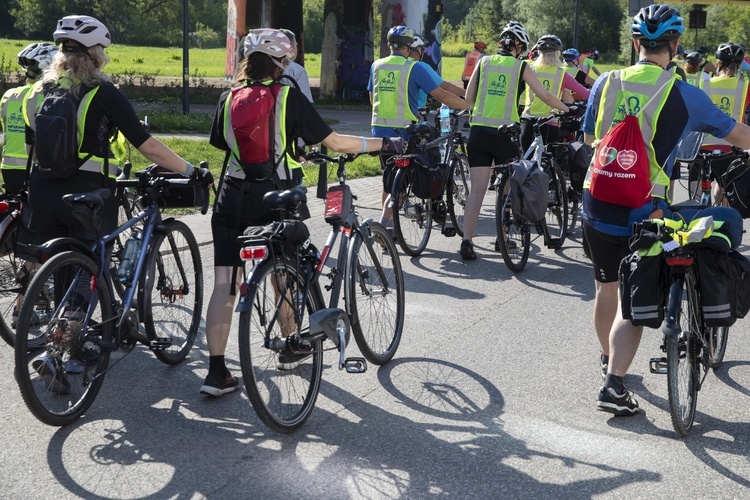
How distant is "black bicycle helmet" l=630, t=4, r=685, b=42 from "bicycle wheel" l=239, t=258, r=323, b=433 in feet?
6.68

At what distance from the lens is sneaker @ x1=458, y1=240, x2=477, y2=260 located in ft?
30.1

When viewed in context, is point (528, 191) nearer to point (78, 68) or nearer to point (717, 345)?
point (717, 345)

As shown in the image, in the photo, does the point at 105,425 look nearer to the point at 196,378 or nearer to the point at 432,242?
the point at 196,378

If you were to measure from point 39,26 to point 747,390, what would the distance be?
72.5 m

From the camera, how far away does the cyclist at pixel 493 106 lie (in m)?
8.98

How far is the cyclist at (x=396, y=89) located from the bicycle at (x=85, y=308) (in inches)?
146

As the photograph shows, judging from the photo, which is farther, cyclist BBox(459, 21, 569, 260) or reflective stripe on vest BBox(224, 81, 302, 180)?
cyclist BBox(459, 21, 569, 260)

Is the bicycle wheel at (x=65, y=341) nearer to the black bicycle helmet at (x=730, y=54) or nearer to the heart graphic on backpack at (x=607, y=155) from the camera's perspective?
the heart graphic on backpack at (x=607, y=155)

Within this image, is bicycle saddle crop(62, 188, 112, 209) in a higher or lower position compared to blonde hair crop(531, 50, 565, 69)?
lower

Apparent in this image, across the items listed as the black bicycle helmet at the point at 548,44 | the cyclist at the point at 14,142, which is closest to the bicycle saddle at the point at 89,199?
the cyclist at the point at 14,142

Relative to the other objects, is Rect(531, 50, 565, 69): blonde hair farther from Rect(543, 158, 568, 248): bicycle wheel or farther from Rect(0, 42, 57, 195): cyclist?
Rect(0, 42, 57, 195): cyclist

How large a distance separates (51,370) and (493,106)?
5.16 metres

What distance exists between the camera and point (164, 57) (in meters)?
56.3

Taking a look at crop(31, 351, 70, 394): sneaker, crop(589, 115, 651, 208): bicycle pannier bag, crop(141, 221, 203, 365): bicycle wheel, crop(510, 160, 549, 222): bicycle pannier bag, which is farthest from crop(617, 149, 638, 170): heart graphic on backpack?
crop(510, 160, 549, 222): bicycle pannier bag
